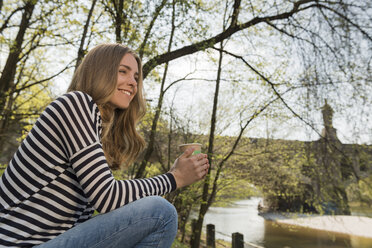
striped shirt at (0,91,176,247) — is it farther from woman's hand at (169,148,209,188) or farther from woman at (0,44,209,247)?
woman's hand at (169,148,209,188)

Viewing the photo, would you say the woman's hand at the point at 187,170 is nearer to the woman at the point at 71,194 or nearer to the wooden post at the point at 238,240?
the woman at the point at 71,194

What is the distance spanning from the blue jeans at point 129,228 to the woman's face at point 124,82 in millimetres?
596

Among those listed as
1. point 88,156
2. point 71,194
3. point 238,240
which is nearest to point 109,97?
point 88,156

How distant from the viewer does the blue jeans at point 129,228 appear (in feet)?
3.80

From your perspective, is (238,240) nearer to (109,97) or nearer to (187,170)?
(187,170)

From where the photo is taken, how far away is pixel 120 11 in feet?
15.2

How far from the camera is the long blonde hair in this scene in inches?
58.9

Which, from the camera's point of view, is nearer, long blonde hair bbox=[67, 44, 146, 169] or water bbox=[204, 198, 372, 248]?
long blonde hair bbox=[67, 44, 146, 169]

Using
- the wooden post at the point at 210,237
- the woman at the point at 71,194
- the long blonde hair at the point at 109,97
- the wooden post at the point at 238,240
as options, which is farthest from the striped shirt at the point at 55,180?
the wooden post at the point at 210,237

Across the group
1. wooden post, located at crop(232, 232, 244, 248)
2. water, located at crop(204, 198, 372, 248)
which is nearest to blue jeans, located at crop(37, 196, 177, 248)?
wooden post, located at crop(232, 232, 244, 248)

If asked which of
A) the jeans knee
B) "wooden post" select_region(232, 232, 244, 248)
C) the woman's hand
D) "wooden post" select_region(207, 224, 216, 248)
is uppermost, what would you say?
the woman's hand

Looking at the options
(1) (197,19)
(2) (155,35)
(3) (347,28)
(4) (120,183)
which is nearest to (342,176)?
(3) (347,28)

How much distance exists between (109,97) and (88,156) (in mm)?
425

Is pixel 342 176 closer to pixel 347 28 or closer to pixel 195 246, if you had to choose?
pixel 347 28
